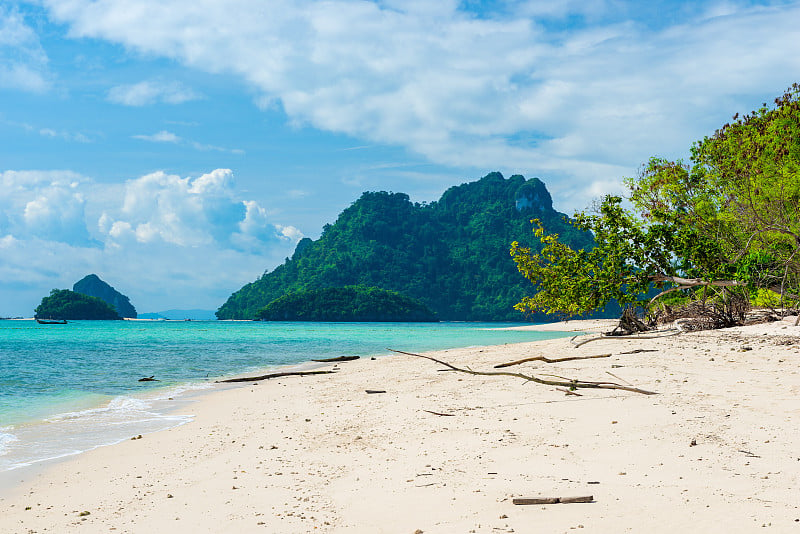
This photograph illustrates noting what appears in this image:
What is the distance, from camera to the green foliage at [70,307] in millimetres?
152125

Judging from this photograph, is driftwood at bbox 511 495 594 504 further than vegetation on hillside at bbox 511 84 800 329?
No

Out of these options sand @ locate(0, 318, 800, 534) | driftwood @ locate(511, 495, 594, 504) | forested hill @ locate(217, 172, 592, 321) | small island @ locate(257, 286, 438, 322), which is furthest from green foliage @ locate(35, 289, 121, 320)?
driftwood @ locate(511, 495, 594, 504)

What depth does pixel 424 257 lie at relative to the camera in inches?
7131

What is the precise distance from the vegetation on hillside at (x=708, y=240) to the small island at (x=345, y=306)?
117193 mm

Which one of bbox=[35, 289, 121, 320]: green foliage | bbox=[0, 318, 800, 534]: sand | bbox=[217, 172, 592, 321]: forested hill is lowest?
bbox=[0, 318, 800, 534]: sand

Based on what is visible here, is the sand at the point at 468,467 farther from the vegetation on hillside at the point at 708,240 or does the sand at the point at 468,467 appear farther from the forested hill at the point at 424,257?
the forested hill at the point at 424,257

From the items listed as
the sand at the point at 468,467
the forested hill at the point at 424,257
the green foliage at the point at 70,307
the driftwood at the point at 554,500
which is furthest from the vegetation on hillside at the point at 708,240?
the green foliage at the point at 70,307

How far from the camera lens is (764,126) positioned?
28.4 m

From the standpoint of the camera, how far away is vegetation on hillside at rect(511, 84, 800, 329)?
20.6 meters

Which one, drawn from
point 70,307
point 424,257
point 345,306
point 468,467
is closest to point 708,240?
point 468,467

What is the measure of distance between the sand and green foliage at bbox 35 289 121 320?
167095 millimetres

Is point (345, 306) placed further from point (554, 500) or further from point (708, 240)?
point (554, 500)

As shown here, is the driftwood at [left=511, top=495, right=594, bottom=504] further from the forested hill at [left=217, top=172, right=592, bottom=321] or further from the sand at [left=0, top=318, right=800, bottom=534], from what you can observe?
the forested hill at [left=217, top=172, right=592, bottom=321]

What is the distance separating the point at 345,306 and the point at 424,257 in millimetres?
44962
